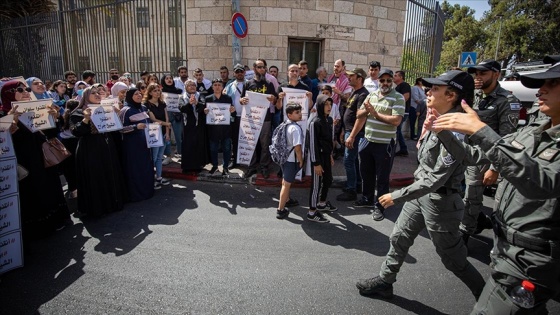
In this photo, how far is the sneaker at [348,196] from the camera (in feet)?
18.5

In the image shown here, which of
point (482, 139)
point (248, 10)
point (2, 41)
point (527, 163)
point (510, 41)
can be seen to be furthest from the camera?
point (510, 41)

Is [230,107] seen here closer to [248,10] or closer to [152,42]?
[248,10]

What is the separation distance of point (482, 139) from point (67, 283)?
12.6ft

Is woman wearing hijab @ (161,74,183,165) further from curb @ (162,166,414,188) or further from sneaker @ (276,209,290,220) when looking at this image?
sneaker @ (276,209,290,220)

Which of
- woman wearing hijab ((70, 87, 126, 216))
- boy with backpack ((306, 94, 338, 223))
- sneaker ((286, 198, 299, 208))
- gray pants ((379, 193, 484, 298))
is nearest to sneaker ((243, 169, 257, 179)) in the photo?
sneaker ((286, 198, 299, 208))

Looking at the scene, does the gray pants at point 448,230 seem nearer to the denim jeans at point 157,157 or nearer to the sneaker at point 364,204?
the sneaker at point 364,204

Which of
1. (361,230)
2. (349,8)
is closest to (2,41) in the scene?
(349,8)

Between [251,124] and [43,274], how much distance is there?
4.22 meters

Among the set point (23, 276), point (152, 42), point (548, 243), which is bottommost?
point (23, 276)

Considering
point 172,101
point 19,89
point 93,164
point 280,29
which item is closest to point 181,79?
point 172,101

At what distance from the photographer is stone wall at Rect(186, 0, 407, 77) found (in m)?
8.80

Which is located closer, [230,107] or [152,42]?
[230,107]

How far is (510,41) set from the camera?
1109 inches

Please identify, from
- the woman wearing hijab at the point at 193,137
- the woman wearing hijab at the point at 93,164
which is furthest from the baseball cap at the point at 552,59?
the woman wearing hijab at the point at 193,137
